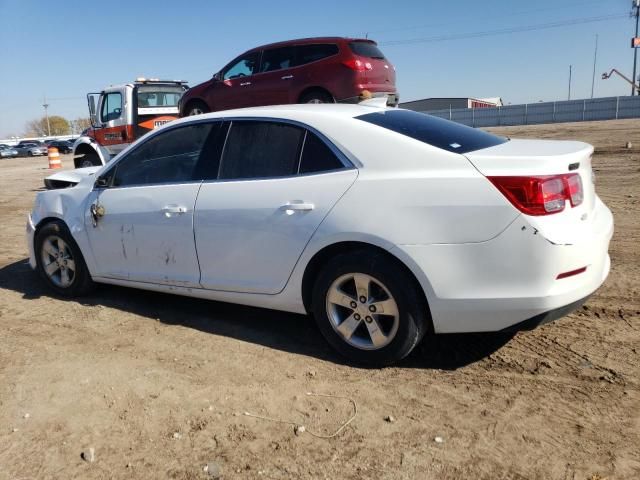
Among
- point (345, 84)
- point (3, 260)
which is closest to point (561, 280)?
point (3, 260)

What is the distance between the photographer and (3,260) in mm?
6672

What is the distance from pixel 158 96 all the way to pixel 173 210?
33.9 feet

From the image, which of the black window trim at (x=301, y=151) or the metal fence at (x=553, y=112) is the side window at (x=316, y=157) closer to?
the black window trim at (x=301, y=151)

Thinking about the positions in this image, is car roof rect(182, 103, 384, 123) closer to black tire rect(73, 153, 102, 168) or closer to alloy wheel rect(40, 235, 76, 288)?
alloy wheel rect(40, 235, 76, 288)

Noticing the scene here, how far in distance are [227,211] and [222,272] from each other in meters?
0.45

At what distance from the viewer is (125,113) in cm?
1302

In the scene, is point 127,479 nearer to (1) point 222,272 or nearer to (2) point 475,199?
(1) point 222,272

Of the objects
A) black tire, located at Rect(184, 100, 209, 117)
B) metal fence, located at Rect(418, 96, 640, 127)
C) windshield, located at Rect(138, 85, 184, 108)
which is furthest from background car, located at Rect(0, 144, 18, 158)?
black tire, located at Rect(184, 100, 209, 117)

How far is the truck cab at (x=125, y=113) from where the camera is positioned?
13.0 m

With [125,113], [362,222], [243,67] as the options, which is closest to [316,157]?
[362,222]

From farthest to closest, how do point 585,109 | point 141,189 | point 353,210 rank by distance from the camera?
1. point 585,109
2. point 141,189
3. point 353,210

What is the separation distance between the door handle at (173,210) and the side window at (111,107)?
1010cm

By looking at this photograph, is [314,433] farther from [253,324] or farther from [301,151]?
[301,151]

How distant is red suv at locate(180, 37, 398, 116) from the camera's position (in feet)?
33.1
